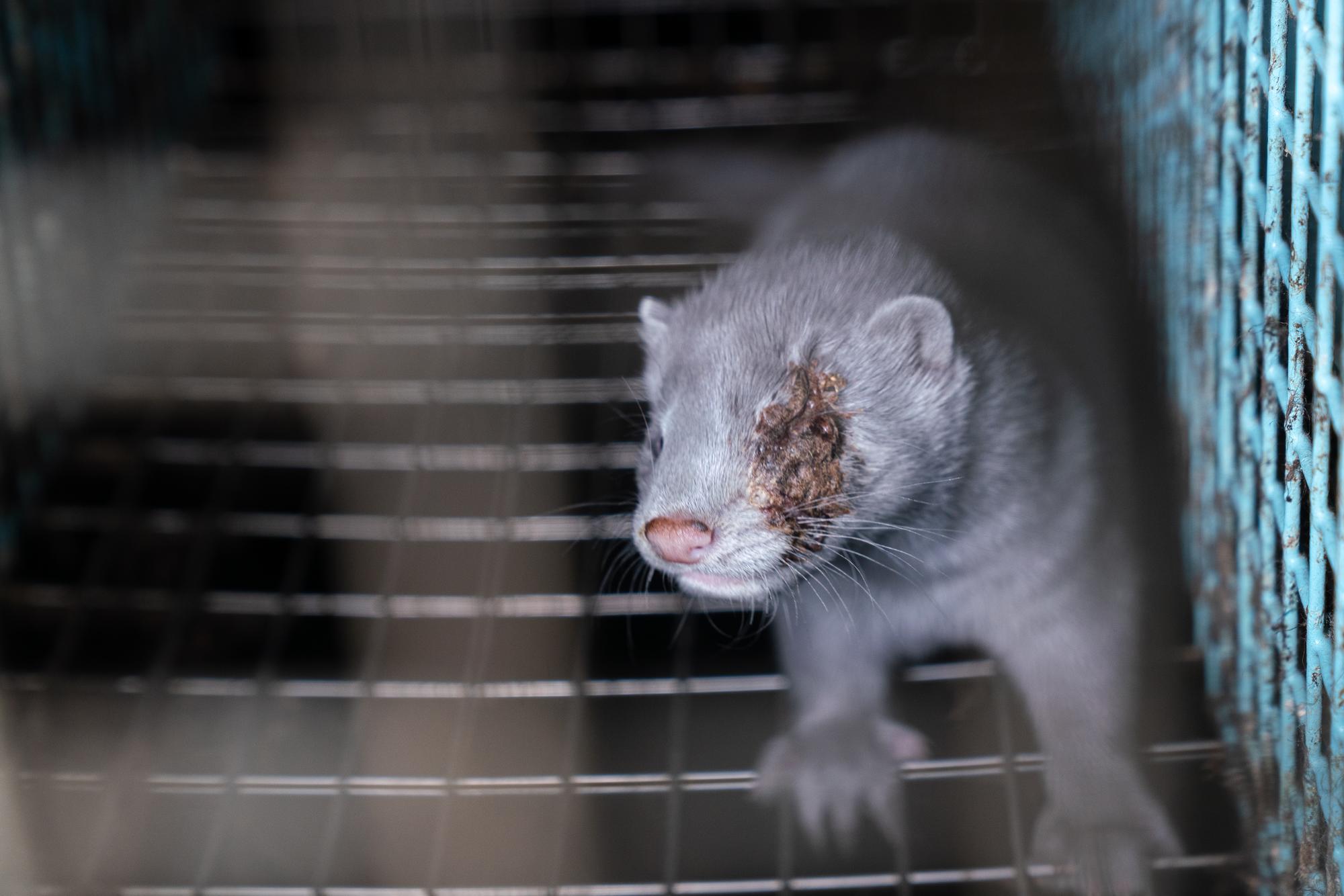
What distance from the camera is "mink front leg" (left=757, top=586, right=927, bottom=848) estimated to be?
152 centimetres

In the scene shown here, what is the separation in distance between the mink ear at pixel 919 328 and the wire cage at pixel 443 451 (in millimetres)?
312

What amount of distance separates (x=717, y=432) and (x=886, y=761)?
1.84 ft

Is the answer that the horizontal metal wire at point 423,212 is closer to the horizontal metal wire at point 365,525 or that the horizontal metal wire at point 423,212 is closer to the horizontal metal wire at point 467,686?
the horizontal metal wire at point 365,525

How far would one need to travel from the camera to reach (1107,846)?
54.6 inches

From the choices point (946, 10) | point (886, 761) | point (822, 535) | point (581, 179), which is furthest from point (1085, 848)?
point (946, 10)

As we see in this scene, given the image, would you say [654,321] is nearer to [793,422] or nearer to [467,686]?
[793,422]

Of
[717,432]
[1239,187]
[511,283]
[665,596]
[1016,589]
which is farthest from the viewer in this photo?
[511,283]

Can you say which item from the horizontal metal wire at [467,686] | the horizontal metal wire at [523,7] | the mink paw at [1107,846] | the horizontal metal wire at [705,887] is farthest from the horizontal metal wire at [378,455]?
the horizontal metal wire at [523,7]

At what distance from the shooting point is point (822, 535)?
1.25 m

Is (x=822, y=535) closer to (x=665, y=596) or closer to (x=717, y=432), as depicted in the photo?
(x=717, y=432)

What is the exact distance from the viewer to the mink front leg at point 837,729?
5.00 feet

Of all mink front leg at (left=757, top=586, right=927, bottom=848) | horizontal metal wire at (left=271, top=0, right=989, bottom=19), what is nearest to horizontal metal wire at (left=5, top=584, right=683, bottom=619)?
mink front leg at (left=757, top=586, right=927, bottom=848)

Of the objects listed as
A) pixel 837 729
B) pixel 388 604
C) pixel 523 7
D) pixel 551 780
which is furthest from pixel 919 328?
pixel 523 7

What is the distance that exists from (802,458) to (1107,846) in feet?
1.87
